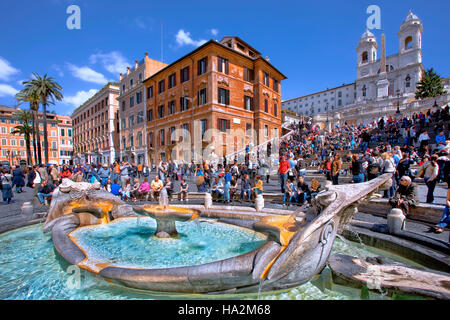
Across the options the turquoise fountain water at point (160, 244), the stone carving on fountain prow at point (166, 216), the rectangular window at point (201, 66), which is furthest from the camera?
the rectangular window at point (201, 66)

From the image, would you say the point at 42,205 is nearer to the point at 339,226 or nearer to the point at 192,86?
the point at 339,226

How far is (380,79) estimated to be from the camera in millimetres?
59938

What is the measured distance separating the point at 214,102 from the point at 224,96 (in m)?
1.98

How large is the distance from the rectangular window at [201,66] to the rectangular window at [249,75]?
5414mm

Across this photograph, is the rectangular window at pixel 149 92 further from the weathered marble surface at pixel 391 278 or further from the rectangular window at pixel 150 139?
the weathered marble surface at pixel 391 278

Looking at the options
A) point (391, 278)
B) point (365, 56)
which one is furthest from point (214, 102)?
point (365, 56)

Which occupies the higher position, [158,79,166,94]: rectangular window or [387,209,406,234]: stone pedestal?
[158,79,166,94]: rectangular window

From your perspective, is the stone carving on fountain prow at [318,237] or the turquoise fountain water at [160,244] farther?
the turquoise fountain water at [160,244]

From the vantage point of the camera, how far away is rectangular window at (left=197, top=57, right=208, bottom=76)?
81.5 feet

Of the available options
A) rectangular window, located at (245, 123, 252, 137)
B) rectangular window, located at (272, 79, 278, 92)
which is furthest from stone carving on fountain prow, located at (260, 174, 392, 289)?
rectangular window, located at (272, 79, 278, 92)

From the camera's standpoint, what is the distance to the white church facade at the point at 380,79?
4539 centimetres

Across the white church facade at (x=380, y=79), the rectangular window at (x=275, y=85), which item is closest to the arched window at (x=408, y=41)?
the white church facade at (x=380, y=79)

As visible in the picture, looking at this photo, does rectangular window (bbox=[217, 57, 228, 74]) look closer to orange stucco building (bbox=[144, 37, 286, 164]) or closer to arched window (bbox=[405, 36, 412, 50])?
orange stucco building (bbox=[144, 37, 286, 164])
